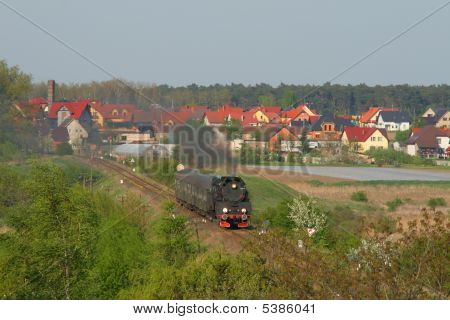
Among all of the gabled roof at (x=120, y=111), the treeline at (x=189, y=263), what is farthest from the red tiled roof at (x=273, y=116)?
the treeline at (x=189, y=263)

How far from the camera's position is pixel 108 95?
18962cm

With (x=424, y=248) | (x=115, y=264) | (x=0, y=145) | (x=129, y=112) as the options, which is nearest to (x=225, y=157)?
(x=115, y=264)

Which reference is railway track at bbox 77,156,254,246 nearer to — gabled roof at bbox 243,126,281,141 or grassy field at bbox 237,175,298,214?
grassy field at bbox 237,175,298,214

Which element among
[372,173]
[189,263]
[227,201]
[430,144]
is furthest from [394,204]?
[430,144]

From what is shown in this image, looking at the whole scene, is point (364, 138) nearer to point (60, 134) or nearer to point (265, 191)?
point (60, 134)

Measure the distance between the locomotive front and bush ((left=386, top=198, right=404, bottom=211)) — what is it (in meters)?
33.2

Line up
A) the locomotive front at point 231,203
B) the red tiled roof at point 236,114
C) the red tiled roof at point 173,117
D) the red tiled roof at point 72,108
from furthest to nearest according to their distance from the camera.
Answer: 1. the red tiled roof at point 236,114
2. the red tiled roof at point 72,108
3. the red tiled roof at point 173,117
4. the locomotive front at point 231,203

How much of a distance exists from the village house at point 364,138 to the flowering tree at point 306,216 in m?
93.5

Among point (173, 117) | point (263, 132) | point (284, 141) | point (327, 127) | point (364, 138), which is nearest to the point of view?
point (173, 117)

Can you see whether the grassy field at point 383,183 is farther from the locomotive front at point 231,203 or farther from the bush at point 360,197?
the locomotive front at point 231,203

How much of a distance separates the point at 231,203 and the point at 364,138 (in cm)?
10198

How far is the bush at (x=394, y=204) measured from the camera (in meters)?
80.4

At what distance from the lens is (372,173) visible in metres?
112

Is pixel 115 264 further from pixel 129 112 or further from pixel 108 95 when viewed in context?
pixel 108 95
